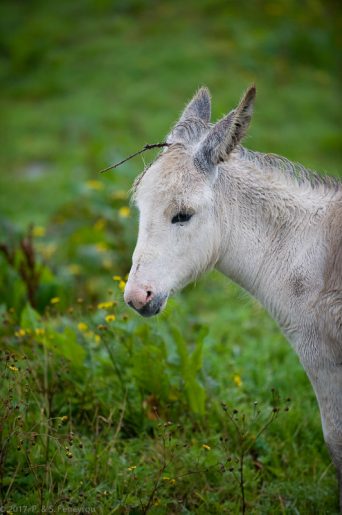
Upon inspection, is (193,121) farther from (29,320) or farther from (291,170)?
(29,320)

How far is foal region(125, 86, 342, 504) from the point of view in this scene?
3215mm

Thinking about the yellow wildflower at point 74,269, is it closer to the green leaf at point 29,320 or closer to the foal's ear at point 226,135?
the green leaf at point 29,320

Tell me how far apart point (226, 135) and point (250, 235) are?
0.59 metres

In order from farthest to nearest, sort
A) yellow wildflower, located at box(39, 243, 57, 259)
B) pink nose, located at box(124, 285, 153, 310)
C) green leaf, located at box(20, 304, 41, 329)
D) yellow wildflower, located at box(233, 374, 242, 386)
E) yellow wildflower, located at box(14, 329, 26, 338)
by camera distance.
Answer: yellow wildflower, located at box(39, 243, 57, 259) < yellow wildflower, located at box(233, 374, 242, 386) < green leaf, located at box(20, 304, 41, 329) < yellow wildflower, located at box(14, 329, 26, 338) < pink nose, located at box(124, 285, 153, 310)

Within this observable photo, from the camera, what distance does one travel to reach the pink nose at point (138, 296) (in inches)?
122

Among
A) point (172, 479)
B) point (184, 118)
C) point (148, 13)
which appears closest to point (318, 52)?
point (148, 13)

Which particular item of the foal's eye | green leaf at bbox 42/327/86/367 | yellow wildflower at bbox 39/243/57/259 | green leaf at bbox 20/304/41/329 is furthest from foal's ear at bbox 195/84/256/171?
yellow wildflower at bbox 39/243/57/259

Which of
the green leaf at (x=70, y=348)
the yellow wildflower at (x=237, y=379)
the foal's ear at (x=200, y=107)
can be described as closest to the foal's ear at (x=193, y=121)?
the foal's ear at (x=200, y=107)

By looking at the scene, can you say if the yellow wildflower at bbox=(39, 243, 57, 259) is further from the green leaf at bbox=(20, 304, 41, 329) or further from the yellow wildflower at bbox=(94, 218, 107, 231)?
the green leaf at bbox=(20, 304, 41, 329)

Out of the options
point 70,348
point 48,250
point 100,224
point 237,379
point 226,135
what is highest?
point 226,135

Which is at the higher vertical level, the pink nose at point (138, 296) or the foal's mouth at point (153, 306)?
the pink nose at point (138, 296)

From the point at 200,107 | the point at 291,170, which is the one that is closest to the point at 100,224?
the point at 200,107

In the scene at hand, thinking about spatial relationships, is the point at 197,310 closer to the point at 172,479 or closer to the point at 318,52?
the point at 172,479

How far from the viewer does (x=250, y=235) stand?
3.47 meters
